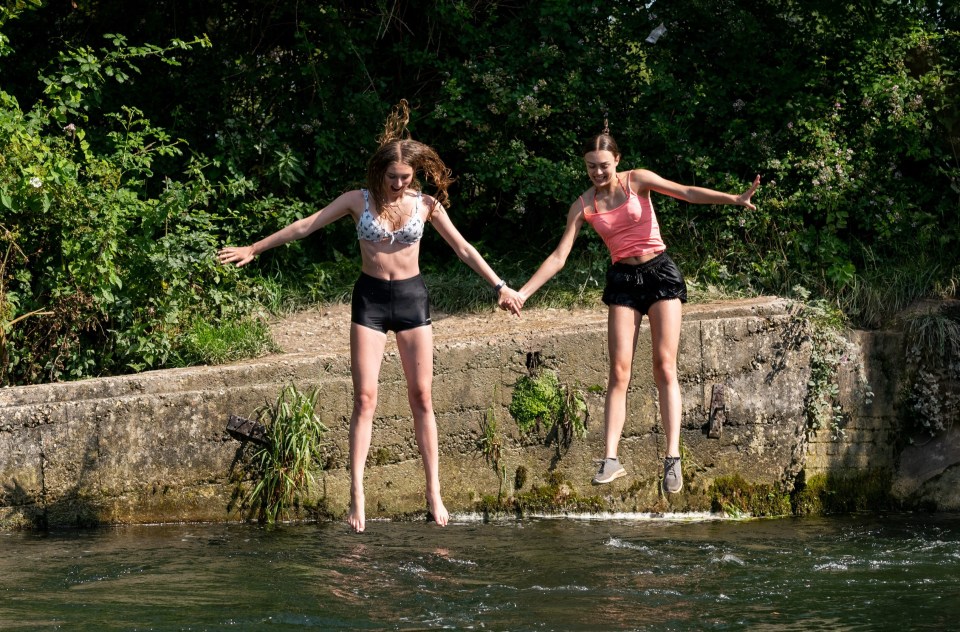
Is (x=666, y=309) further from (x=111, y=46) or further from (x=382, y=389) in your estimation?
(x=111, y=46)

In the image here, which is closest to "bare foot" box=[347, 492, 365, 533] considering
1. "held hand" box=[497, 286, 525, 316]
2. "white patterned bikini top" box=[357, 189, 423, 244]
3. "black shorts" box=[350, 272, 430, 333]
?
"black shorts" box=[350, 272, 430, 333]

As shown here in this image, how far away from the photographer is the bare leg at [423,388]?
300 inches

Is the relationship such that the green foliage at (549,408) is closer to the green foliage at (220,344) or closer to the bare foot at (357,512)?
the green foliage at (220,344)

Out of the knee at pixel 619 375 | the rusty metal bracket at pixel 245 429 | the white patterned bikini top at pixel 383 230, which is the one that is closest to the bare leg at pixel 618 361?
the knee at pixel 619 375

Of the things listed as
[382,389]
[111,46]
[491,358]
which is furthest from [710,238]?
[111,46]

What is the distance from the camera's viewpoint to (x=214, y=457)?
9.46m

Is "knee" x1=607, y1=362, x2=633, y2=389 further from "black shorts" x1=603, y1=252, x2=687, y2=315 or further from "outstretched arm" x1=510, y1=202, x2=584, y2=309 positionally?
"outstretched arm" x1=510, y1=202, x2=584, y2=309

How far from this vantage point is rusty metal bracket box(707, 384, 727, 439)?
10.2 meters

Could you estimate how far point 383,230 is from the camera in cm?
753

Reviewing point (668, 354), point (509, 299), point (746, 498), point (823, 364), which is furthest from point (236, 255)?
point (823, 364)

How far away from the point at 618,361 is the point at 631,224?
857 mm

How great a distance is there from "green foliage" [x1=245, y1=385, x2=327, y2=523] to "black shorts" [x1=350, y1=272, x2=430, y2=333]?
7.17ft

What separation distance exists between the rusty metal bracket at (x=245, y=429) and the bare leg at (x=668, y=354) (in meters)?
3.07

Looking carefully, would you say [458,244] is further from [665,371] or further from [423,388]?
[665,371]
